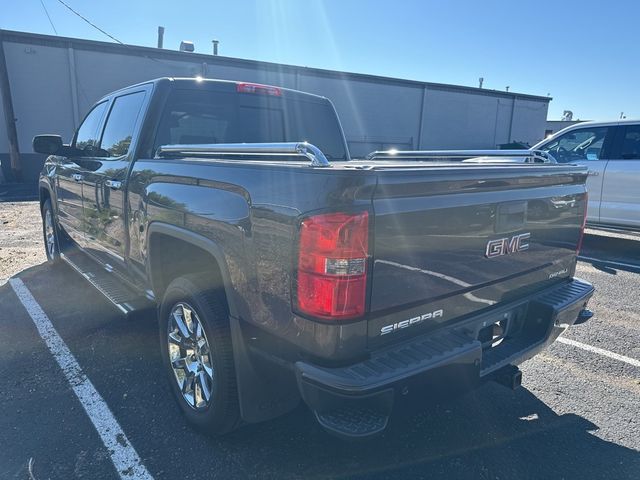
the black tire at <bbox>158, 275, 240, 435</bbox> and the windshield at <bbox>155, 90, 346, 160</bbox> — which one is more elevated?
the windshield at <bbox>155, 90, 346, 160</bbox>

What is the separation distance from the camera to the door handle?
138 inches

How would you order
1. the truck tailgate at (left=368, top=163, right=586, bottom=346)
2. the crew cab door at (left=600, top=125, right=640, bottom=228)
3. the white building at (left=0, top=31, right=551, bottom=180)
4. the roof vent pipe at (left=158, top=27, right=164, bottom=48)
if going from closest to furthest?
the truck tailgate at (left=368, top=163, right=586, bottom=346) → the crew cab door at (left=600, top=125, right=640, bottom=228) → the white building at (left=0, top=31, right=551, bottom=180) → the roof vent pipe at (left=158, top=27, right=164, bottom=48)

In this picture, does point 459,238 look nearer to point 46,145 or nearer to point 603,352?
point 603,352

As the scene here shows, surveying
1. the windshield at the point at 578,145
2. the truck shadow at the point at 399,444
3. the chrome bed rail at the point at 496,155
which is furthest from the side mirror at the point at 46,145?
the windshield at the point at 578,145

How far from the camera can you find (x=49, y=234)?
6.26m

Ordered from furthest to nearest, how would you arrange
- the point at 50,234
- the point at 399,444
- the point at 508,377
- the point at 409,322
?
the point at 50,234
the point at 399,444
the point at 508,377
the point at 409,322

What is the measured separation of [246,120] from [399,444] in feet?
8.81

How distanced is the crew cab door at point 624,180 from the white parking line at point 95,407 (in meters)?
7.69

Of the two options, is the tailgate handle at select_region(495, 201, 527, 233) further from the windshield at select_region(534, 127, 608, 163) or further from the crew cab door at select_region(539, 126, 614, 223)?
the windshield at select_region(534, 127, 608, 163)

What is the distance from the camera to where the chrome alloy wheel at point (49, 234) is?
604cm

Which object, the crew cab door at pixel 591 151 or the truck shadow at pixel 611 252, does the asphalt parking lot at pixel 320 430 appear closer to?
the truck shadow at pixel 611 252

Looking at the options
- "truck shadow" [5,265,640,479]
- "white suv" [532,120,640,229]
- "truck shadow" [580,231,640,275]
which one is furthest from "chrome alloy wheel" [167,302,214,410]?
"white suv" [532,120,640,229]

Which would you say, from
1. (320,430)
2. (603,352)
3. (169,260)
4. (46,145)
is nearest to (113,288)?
(169,260)

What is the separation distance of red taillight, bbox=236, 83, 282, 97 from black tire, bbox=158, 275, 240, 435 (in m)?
1.80
